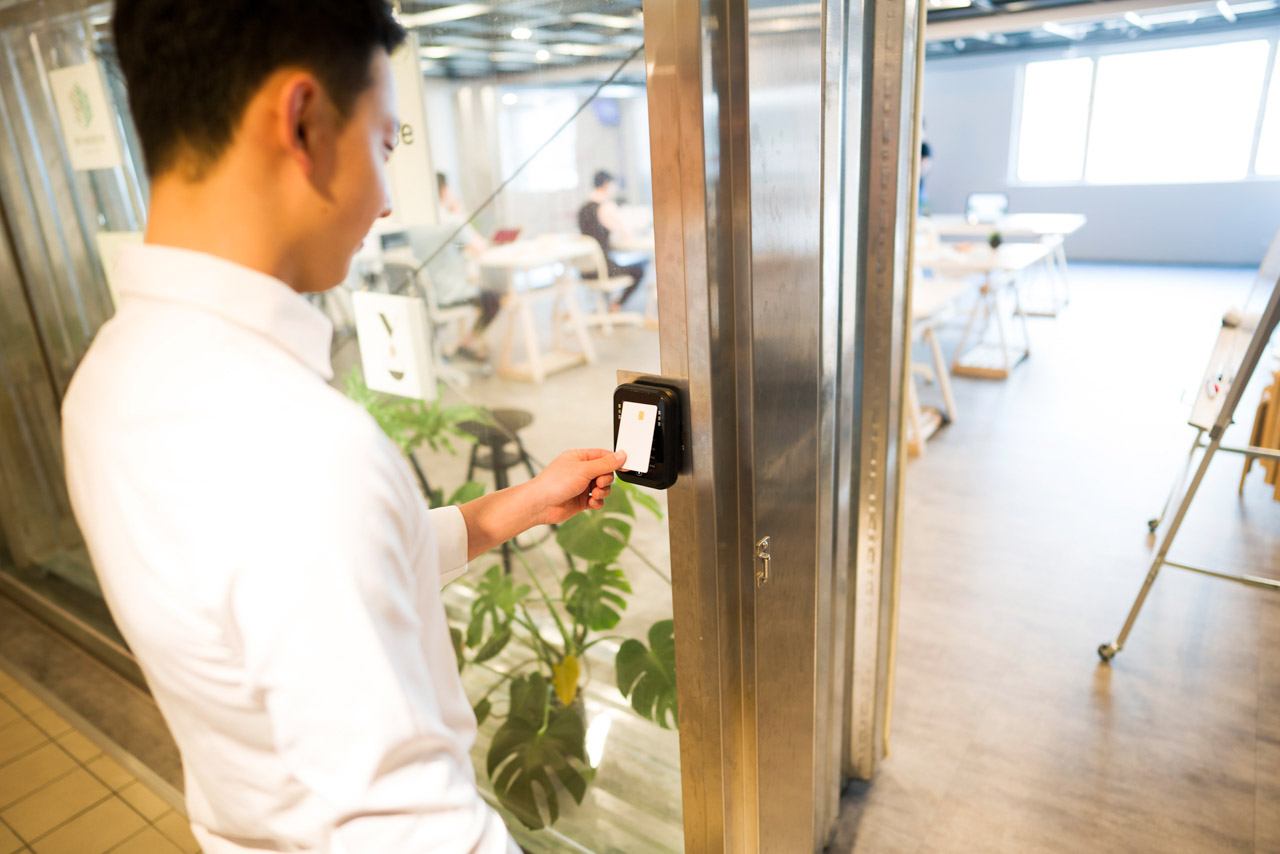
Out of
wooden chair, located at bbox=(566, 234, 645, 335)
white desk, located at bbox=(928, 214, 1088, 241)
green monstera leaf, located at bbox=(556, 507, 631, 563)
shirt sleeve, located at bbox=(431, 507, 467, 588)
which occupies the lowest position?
white desk, located at bbox=(928, 214, 1088, 241)

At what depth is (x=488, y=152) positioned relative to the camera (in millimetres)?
1418

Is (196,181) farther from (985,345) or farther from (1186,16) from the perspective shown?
(1186,16)

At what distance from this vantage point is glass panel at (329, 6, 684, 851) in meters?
1.17

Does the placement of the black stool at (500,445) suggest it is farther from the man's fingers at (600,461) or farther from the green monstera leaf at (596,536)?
the man's fingers at (600,461)

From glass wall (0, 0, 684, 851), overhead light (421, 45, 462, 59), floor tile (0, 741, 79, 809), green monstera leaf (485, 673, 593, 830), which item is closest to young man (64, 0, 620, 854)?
glass wall (0, 0, 684, 851)

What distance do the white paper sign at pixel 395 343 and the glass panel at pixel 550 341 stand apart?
32 millimetres

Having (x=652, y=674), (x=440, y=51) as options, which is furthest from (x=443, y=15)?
(x=652, y=674)

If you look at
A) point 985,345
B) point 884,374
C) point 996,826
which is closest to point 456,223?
point 884,374

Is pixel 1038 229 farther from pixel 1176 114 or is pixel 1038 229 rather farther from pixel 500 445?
pixel 500 445

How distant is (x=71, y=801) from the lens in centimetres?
199

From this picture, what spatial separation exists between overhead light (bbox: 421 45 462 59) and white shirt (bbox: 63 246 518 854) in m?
0.97

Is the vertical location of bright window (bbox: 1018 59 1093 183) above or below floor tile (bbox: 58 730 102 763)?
above

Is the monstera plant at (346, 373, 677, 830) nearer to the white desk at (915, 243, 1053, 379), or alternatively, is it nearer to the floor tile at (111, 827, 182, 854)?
the floor tile at (111, 827, 182, 854)

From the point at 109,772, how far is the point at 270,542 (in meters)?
2.16
